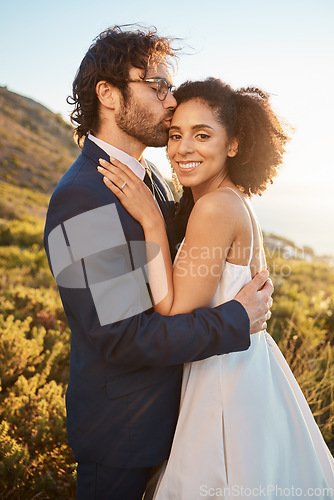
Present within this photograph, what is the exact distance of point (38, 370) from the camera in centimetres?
392

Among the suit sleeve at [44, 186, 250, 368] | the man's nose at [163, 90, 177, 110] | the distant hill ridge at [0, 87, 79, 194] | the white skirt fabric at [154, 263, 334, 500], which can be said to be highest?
the distant hill ridge at [0, 87, 79, 194]

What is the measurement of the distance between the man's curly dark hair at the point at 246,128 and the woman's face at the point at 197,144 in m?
0.06

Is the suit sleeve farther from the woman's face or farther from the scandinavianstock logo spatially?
the woman's face

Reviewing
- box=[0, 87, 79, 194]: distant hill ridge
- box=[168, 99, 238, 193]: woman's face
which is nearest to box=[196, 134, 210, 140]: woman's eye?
box=[168, 99, 238, 193]: woman's face

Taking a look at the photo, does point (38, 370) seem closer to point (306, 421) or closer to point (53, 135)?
point (306, 421)

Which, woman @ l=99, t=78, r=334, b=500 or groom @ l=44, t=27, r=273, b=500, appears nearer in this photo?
groom @ l=44, t=27, r=273, b=500

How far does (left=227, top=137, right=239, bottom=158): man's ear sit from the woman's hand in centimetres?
72

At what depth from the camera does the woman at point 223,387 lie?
181 centimetres

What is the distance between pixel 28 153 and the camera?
1152 inches

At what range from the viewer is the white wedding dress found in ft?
5.98

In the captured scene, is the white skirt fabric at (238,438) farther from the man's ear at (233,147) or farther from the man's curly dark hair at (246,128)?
the man's ear at (233,147)

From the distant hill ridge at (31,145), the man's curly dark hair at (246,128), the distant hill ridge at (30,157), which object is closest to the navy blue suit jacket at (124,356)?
the man's curly dark hair at (246,128)

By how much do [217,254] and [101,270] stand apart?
594mm

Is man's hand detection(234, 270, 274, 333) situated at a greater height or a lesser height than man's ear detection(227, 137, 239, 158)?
lesser
